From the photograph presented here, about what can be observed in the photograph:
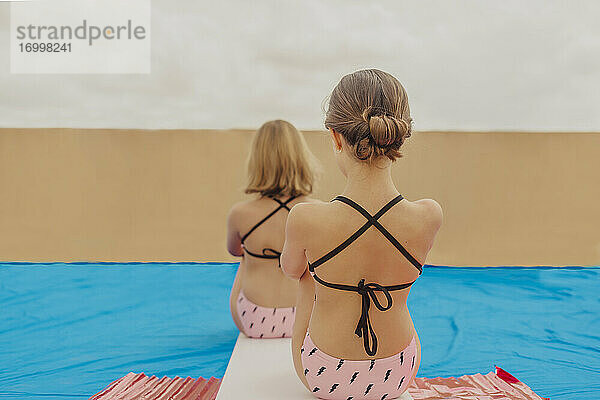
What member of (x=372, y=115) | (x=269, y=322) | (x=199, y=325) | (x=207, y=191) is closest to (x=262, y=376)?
(x=269, y=322)

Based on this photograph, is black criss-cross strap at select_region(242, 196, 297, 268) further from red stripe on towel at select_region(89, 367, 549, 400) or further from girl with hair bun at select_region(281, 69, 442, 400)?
girl with hair bun at select_region(281, 69, 442, 400)

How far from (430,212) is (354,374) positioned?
46 centimetres

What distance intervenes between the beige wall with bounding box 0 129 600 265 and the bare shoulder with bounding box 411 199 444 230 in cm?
377

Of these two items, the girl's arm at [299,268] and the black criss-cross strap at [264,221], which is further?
the black criss-cross strap at [264,221]

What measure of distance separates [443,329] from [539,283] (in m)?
1.54

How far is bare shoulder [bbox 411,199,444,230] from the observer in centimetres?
161

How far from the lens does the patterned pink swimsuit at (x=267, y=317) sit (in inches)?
102

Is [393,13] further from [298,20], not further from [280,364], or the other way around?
[280,364]

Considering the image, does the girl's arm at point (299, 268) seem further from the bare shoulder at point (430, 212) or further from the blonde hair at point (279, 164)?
the blonde hair at point (279, 164)

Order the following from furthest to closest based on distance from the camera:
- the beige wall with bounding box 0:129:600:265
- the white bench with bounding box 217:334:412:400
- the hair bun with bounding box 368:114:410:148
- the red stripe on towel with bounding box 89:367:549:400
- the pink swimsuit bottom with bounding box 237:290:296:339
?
1. the beige wall with bounding box 0:129:600:265
2. the pink swimsuit bottom with bounding box 237:290:296:339
3. the red stripe on towel with bounding box 89:367:549:400
4. the white bench with bounding box 217:334:412:400
5. the hair bun with bounding box 368:114:410:148

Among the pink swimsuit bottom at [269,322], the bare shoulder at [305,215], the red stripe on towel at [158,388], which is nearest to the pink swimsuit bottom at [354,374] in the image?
the bare shoulder at [305,215]

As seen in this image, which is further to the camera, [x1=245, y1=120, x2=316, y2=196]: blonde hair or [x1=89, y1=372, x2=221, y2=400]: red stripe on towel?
[x1=245, y1=120, x2=316, y2=196]: blonde hair

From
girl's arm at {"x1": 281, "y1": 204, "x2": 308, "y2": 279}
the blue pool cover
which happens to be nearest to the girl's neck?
girl's arm at {"x1": 281, "y1": 204, "x2": 308, "y2": 279}

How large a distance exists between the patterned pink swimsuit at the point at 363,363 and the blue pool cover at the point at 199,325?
3.17 feet
